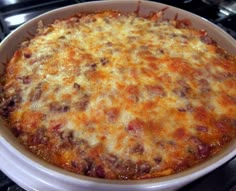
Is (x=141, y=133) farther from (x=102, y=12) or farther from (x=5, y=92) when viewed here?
(x=102, y=12)

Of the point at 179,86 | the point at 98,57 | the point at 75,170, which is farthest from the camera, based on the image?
the point at 98,57

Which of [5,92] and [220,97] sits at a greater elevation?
[220,97]

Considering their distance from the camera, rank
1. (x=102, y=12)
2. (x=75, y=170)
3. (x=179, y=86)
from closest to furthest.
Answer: (x=75, y=170), (x=179, y=86), (x=102, y=12)

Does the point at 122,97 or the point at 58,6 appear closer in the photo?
the point at 122,97

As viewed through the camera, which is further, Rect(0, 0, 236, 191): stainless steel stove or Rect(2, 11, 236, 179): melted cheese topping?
Rect(0, 0, 236, 191): stainless steel stove

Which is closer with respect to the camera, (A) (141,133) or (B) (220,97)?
(A) (141,133)

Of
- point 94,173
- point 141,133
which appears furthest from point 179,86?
point 94,173

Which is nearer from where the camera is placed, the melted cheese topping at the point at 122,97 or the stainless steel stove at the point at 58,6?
the melted cheese topping at the point at 122,97

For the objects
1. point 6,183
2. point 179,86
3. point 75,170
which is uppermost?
point 179,86
